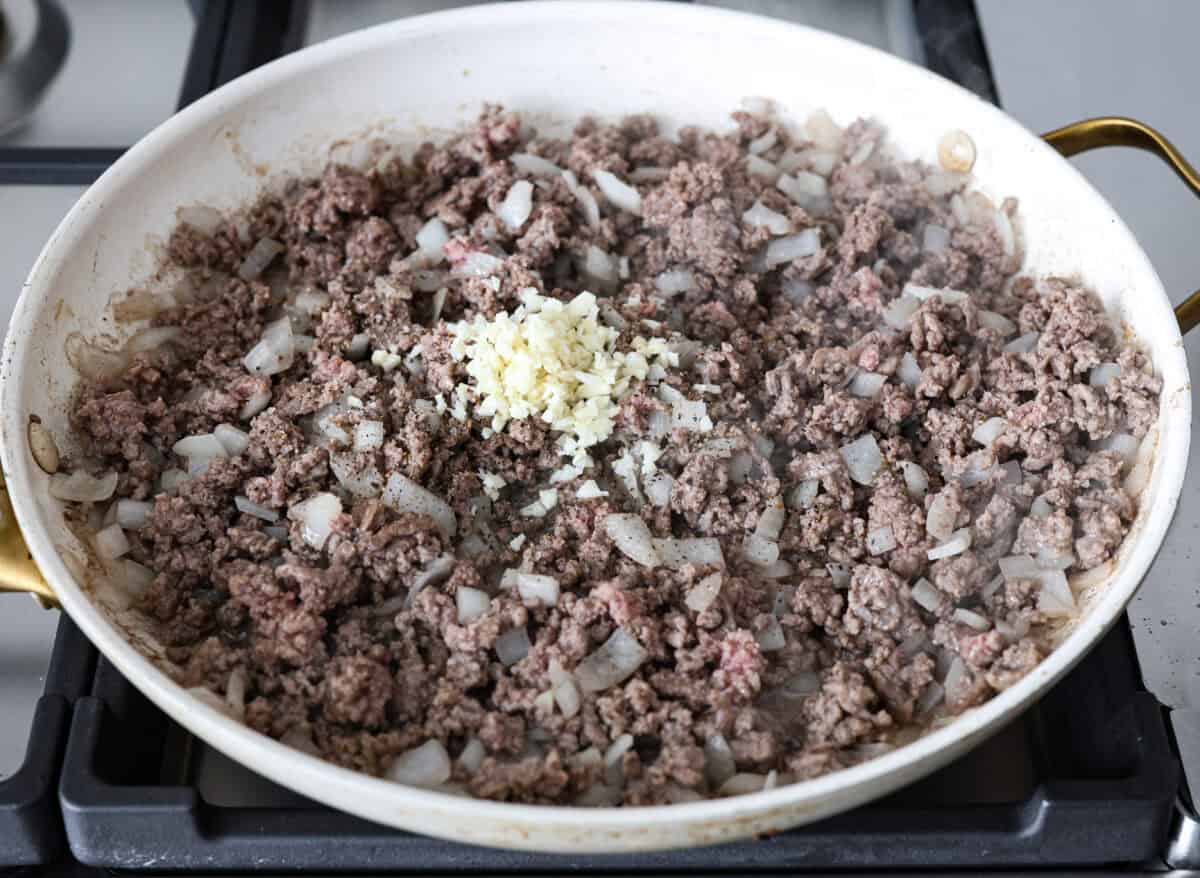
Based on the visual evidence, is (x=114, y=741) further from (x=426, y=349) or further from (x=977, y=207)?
(x=977, y=207)

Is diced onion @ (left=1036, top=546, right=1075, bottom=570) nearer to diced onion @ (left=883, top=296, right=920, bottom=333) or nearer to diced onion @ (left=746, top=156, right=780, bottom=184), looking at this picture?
diced onion @ (left=883, top=296, right=920, bottom=333)

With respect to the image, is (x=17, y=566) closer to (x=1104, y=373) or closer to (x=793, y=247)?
(x=793, y=247)

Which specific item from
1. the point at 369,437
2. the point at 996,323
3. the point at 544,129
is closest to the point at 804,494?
the point at 996,323

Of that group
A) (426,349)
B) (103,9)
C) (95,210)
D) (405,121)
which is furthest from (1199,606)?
(103,9)

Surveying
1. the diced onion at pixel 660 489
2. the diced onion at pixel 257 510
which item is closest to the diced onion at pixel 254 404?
the diced onion at pixel 257 510

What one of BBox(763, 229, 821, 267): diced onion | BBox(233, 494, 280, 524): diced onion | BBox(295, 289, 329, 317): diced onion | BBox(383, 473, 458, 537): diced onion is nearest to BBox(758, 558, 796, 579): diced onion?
BBox(383, 473, 458, 537): diced onion

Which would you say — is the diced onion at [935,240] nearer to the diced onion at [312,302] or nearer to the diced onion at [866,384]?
the diced onion at [866,384]
